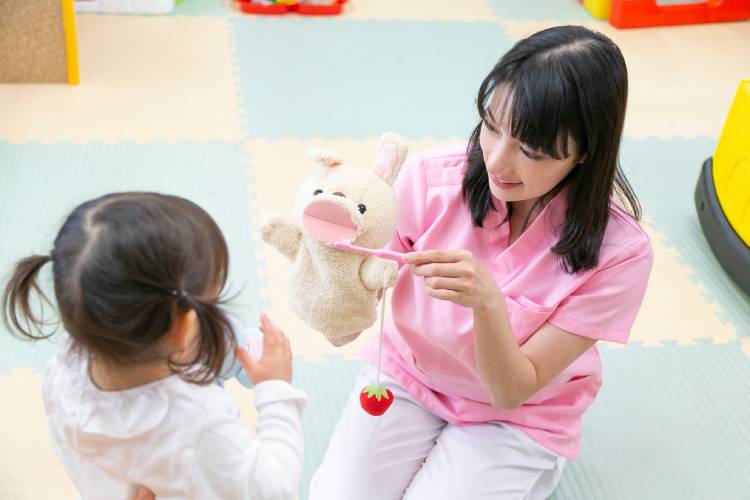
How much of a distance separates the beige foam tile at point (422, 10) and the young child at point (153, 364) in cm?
203

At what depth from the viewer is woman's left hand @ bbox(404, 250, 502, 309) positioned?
3.46ft

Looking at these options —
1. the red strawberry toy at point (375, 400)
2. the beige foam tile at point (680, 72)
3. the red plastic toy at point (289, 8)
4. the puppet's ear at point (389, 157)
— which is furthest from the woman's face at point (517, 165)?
the red plastic toy at point (289, 8)

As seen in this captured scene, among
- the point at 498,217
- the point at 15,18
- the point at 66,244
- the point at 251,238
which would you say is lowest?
the point at 251,238

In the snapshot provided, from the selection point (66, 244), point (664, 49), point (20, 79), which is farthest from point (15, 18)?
point (664, 49)

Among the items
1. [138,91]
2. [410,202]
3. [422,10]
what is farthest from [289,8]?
[410,202]

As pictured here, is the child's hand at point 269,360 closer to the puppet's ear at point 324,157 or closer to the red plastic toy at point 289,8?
the puppet's ear at point 324,157

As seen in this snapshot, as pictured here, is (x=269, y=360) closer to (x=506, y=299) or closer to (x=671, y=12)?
(x=506, y=299)

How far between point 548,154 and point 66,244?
56 centimetres

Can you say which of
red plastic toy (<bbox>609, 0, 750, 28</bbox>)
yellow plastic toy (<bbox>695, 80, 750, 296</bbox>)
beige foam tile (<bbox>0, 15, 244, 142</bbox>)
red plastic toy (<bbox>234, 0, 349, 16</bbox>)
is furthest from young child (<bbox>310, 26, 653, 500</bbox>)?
red plastic toy (<bbox>609, 0, 750, 28</bbox>)

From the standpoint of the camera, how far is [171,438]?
98 centimetres

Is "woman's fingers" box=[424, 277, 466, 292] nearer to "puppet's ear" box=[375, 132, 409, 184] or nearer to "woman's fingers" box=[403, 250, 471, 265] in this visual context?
"woman's fingers" box=[403, 250, 471, 265]

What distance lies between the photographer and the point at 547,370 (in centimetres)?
122

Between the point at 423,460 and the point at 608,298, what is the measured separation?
389 mm

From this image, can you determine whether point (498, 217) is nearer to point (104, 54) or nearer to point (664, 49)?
point (104, 54)
